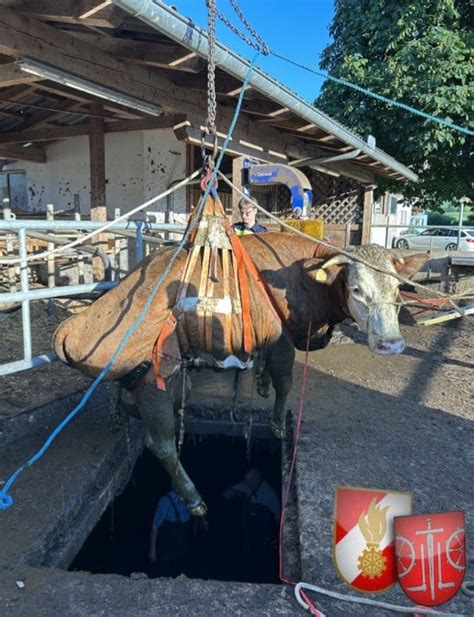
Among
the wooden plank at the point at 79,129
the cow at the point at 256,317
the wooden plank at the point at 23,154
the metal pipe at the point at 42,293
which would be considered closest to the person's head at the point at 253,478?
the cow at the point at 256,317

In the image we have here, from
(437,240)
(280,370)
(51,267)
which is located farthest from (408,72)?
(437,240)

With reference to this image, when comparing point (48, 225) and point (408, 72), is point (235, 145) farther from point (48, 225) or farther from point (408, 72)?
point (408, 72)

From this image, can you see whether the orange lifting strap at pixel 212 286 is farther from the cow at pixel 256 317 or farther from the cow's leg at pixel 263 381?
the cow's leg at pixel 263 381

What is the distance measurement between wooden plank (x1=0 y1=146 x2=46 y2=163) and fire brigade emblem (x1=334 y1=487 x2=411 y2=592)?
956cm

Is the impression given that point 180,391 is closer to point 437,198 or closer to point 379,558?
point 379,558

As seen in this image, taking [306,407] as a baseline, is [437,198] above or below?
above

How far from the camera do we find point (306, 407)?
448 centimetres

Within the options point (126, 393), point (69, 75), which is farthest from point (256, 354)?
point (69, 75)

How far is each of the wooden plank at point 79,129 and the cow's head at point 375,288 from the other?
3.87 metres

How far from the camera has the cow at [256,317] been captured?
289cm

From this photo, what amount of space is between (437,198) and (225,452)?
1289 centimetres

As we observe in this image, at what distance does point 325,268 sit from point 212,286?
702 millimetres

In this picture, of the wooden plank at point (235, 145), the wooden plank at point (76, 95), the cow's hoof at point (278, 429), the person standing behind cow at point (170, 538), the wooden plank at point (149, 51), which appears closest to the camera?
the person standing behind cow at point (170, 538)

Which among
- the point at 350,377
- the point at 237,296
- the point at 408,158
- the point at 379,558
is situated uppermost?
the point at 408,158
